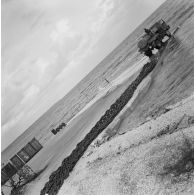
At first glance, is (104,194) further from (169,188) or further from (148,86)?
(148,86)

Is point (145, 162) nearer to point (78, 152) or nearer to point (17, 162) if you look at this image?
point (78, 152)

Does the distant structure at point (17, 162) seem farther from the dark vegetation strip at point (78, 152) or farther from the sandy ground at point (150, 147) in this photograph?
the sandy ground at point (150, 147)

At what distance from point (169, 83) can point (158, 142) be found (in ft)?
35.4

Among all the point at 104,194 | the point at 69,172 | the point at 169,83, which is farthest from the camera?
the point at 169,83

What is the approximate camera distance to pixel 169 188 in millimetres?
12602

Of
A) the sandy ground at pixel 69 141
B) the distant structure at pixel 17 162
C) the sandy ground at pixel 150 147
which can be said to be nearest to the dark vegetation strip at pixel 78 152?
the sandy ground at pixel 150 147

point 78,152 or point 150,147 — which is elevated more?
point 78,152

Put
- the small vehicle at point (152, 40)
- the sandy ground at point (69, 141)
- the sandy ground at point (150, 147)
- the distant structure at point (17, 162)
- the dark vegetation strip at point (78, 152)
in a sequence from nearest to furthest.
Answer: the sandy ground at point (150, 147)
the dark vegetation strip at point (78, 152)
the sandy ground at point (69, 141)
the distant structure at point (17, 162)
the small vehicle at point (152, 40)

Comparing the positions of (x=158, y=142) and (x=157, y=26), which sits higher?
(x=157, y=26)

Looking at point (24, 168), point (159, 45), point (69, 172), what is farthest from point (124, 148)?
point (159, 45)

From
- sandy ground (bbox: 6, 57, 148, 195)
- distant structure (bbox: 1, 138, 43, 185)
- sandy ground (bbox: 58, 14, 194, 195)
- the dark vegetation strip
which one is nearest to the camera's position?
sandy ground (bbox: 58, 14, 194, 195)

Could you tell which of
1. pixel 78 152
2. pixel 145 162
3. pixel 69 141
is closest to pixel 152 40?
pixel 69 141

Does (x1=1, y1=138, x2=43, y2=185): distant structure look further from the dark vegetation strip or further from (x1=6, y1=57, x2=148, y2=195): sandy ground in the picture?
the dark vegetation strip

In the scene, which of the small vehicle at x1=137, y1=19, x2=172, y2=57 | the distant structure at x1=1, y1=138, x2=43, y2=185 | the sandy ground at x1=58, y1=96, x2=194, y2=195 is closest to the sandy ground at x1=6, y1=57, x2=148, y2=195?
the distant structure at x1=1, y1=138, x2=43, y2=185
